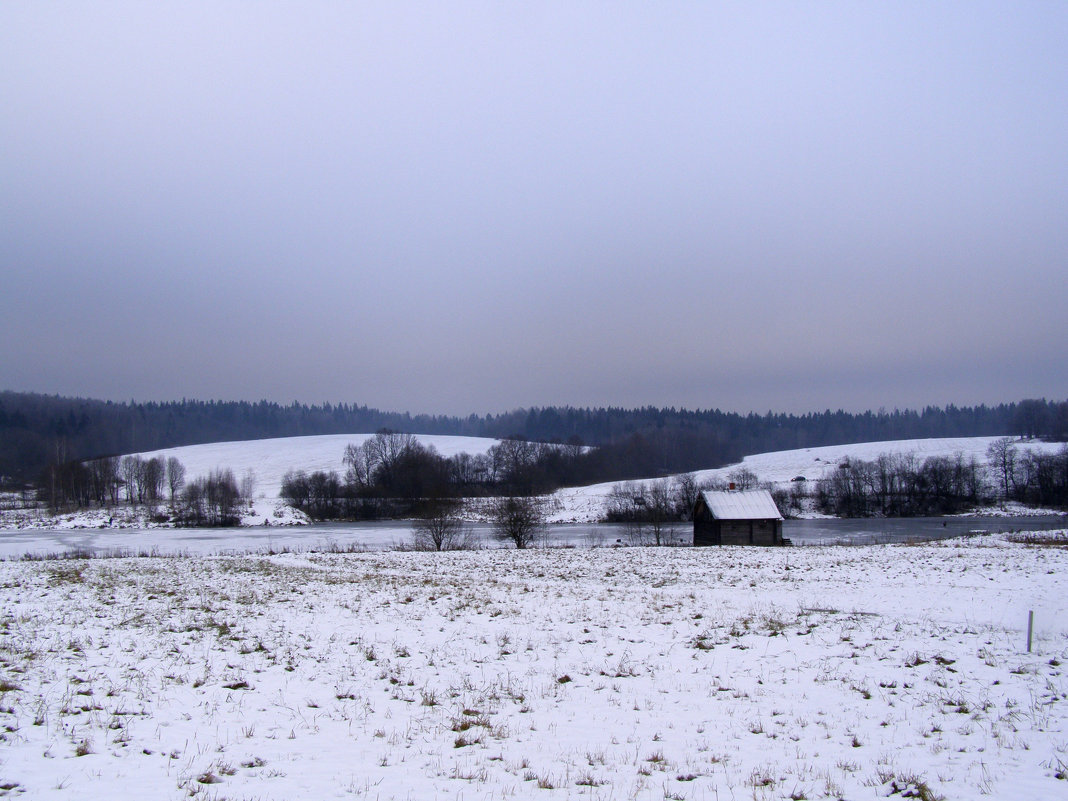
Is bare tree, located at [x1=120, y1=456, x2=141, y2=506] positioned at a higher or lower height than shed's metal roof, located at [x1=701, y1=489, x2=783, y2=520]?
higher

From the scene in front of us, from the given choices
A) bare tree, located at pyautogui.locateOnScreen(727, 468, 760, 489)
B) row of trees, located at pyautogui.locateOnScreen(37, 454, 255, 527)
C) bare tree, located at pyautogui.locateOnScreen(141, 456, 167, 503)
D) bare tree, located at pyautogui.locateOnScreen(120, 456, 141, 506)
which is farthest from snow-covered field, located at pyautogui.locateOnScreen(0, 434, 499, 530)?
bare tree, located at pyautogui.locateOnScreen(727, 468, 760, 489)

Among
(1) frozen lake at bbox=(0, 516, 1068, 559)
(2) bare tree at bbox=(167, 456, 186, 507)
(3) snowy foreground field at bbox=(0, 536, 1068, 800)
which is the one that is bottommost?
(1) frozen lake at bbox=(0, 516, 1068, 559)

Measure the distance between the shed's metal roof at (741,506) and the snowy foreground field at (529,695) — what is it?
28280 millimetres

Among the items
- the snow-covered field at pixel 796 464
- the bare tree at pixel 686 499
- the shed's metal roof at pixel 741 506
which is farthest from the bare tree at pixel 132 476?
the shed's metal roof at pixel 741 506

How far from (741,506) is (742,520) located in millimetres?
1466

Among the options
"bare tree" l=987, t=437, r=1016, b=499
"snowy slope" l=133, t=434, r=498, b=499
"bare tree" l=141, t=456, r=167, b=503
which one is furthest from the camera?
"snowy slope" l=133, t=434, r=498, b=499

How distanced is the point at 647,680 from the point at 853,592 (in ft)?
40.8

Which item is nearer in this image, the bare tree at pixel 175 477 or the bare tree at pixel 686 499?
the bare tree at pixel 686 499

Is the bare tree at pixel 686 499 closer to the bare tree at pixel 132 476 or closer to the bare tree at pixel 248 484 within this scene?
the bare tree at pixel 248 484

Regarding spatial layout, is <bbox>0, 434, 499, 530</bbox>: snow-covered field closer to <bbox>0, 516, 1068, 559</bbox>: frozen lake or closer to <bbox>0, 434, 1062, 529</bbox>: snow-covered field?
<bbox>0, 434, 1062, 529</bbox>: snow-covered field

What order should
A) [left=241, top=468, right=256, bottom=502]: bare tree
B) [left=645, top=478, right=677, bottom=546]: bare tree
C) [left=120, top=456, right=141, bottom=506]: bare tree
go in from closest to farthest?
[left=645, top=478, right=677, bottom=546]: bare tree
[left=241, top=468, right=256, bottom=502]: bare tree
[left=120, top=456, right=141, bottom=506]: bare tree

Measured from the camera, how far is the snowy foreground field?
7.09 m

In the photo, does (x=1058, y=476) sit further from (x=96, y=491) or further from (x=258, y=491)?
(x=96, y=491)

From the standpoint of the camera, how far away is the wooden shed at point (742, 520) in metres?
47.8
